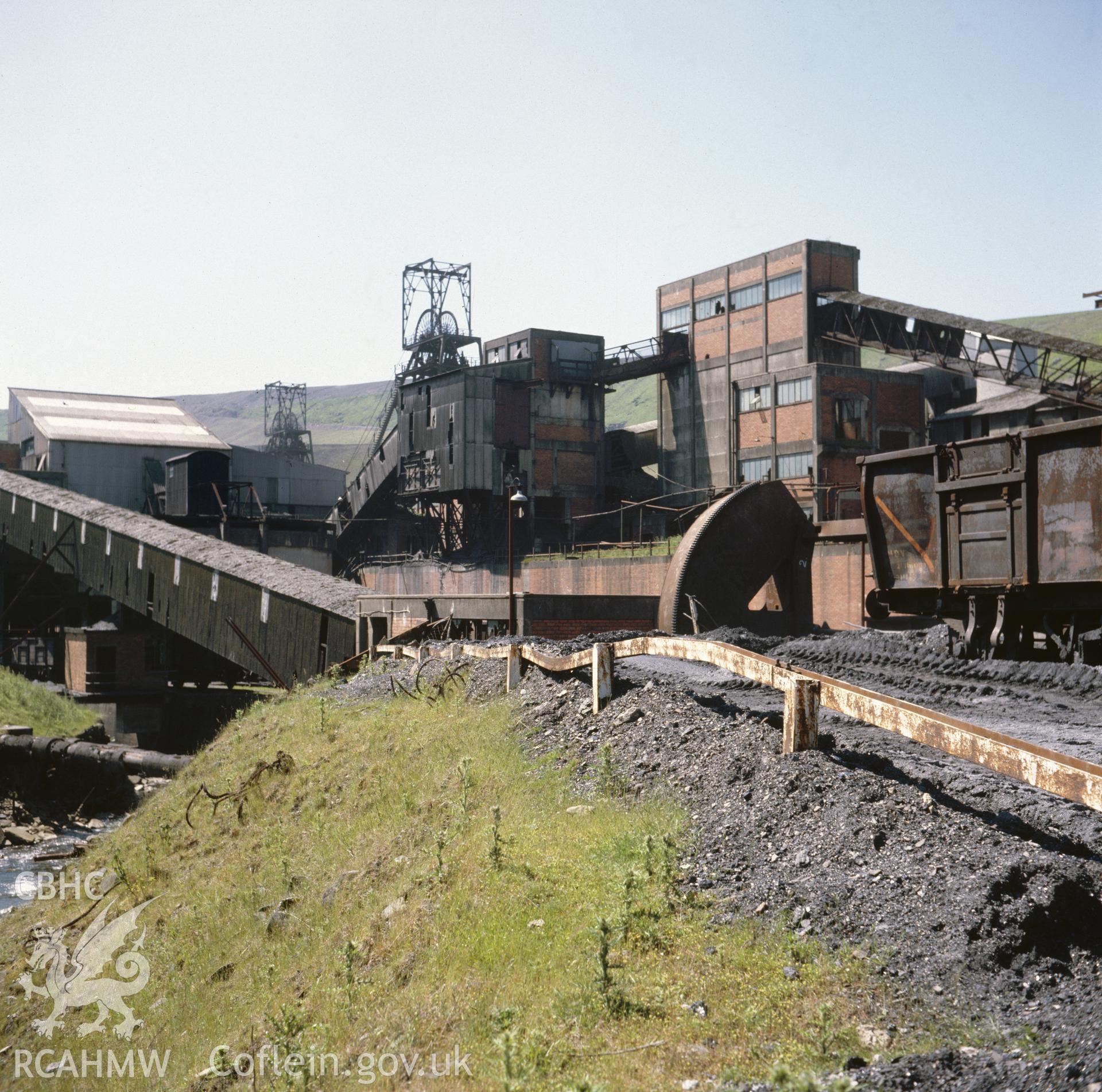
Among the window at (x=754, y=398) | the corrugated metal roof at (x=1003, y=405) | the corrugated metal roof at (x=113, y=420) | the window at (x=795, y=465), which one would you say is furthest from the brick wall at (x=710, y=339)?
the corrugated metal roof at (x=113, y=420)

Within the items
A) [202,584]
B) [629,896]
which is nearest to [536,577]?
[202,584]

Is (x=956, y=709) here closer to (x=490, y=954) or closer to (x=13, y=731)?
(x=490, y=954)

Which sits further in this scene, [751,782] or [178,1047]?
[178,1047]

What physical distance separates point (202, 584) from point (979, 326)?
2809 centimetres

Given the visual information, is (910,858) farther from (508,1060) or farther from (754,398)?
(754,398)

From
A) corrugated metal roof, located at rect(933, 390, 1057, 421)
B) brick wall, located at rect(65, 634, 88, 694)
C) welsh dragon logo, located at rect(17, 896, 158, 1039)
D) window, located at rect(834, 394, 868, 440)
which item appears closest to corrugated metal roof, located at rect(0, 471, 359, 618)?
brick wall, located at rect(65, 634, 88, 694)

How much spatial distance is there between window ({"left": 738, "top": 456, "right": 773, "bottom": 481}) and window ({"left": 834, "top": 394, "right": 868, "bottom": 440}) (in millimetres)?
3478

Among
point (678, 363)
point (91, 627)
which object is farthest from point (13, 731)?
point (678, 363)

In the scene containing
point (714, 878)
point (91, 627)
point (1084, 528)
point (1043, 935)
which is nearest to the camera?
point (1043, 935)

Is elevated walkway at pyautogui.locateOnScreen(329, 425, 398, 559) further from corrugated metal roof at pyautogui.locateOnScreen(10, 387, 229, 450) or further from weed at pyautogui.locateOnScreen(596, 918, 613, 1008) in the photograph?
weed at pyautogui.locateOnScreen(596, 918, 613, 1008)

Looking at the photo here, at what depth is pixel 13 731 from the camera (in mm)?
23109

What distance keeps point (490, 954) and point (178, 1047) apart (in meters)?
3.39

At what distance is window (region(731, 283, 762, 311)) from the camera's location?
4494 cm

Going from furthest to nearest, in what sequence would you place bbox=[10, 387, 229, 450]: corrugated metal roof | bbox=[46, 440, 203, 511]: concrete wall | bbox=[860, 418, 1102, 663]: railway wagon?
bbox=[10, 387, 229, 450]: corrugated metal roof < bbox=[46, 440, 203, 511]: concrete wall < bbox=[860, 418, 1102, 663]: railway wagon
